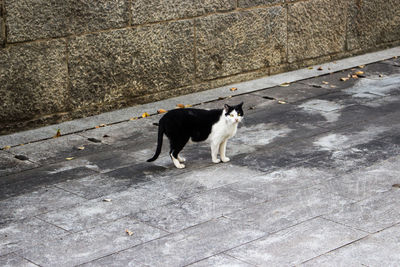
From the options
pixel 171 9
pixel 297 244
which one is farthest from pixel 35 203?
pixel 171 9

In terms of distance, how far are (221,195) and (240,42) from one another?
13.8ft

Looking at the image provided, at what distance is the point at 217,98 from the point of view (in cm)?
922

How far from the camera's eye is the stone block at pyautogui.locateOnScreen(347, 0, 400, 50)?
11098 millimetres

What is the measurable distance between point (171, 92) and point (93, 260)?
15.1 feet

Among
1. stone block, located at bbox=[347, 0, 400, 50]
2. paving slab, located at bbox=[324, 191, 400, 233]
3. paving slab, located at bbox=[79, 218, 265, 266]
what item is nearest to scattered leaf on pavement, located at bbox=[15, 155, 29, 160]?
paving slab, located at bbox=[79, 218, 265, 266]

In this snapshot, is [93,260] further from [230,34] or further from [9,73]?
[230,34]

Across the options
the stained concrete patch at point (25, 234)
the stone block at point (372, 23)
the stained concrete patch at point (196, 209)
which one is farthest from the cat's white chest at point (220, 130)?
the stone block at point (372, 23)

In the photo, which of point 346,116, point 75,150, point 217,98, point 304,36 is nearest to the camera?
point 75,150

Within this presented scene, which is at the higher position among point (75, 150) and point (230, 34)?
point (230, 34)

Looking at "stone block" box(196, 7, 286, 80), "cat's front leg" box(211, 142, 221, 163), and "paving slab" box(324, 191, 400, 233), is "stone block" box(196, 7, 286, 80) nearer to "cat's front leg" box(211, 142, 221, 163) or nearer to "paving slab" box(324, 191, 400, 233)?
Result: "cat's front leg" box(211, 142, 221, 163)

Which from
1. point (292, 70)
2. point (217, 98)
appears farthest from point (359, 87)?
point (217, 98)

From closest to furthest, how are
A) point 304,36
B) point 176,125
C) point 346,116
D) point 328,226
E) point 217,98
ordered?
point 328,226 < point 176,125 < point 346,116 < point 217,98 < point 304,36

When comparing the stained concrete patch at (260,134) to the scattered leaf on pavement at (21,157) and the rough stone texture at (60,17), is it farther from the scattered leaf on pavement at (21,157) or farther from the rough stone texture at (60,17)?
the scattered leaf on pavement at (21,157)

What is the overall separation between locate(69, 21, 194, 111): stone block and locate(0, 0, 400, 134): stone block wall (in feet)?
0.04
